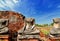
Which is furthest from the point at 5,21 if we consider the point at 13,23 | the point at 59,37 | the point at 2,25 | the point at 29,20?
the point at 59,37

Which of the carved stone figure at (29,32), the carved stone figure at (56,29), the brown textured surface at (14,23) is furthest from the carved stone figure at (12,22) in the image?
the carved stone figure at (56,29)

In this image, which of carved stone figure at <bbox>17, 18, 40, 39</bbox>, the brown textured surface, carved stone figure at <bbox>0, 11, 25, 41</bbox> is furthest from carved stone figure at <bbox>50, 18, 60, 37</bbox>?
the brown textured surface

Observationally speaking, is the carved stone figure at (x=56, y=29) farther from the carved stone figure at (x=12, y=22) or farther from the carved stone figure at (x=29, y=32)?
the carved stone figure at (x=12, y=22)

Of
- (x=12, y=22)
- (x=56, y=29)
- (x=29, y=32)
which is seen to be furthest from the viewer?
(x=12, y=22)

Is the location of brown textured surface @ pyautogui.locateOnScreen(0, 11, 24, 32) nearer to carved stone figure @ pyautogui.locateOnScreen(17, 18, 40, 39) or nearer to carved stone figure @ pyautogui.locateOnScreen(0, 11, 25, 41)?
carved stone figure @ pyautogui.locateOnScreen(0, 11, 25, 41)

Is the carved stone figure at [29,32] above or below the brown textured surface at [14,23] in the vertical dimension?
below

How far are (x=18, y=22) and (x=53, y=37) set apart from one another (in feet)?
13.7

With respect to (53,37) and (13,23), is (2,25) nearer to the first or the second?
(13,23)

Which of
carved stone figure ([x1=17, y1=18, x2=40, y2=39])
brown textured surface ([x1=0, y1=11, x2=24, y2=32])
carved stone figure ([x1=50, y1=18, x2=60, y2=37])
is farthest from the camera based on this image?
brown textured surface ([x1=0, y1=11, x2=24, y2=32])

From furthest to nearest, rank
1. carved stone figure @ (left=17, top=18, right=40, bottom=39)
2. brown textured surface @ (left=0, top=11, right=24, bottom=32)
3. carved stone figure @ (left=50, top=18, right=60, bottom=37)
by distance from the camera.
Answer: brown textured surface @ (left=0, top=11, right=24, bottom=32)
carved stone figure @ (left=17, top=18, right=40, bottom=39)
carved stone figure @ (left=50, top=18, right=60, bottom=37)

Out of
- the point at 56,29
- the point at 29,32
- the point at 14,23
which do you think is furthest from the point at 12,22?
the point at 56,29

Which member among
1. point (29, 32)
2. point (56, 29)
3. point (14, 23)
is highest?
point (14, 23)

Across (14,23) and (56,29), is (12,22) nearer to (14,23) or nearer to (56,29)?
(14,23)

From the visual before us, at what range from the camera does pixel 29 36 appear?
1081 cm
